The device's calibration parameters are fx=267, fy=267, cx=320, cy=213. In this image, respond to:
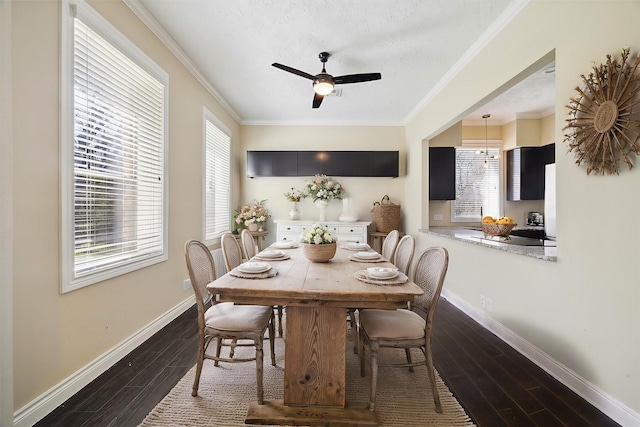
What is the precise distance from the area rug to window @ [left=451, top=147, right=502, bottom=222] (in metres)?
3.66

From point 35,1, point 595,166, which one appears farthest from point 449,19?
point 35,1

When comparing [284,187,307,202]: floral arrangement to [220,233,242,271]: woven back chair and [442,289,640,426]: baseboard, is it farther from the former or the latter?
[442,289,640,426]: baseboard

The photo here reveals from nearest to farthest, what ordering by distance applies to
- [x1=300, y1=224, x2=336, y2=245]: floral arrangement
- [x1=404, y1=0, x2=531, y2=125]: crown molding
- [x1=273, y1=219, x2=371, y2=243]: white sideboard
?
[x1=300, y1=224, x2=336, y2=245]: floral arrangement, [x1=404, y1=0, x2=531, y2=125]: crown molding, [x1=273, y1=219, x2=371, y2=243]: white sideboard

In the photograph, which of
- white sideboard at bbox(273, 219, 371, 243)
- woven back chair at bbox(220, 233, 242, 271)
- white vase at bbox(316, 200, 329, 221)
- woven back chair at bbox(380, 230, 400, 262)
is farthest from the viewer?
white vase at bbox(316, 200, 329, 221)

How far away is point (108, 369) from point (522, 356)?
316cm

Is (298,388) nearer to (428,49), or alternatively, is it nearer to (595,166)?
(595,166)

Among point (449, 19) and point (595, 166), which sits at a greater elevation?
point (449, 19)

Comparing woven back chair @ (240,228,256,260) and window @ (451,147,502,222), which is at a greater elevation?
window @ (451,147,502,222)

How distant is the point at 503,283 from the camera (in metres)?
2.45

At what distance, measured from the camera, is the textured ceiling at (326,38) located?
2.18 m

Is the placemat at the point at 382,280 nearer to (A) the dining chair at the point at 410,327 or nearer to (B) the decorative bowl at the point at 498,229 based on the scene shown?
(A) the dining chair at the point at 410,327

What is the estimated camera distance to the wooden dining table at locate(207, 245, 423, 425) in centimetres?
141

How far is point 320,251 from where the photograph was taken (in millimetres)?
2043

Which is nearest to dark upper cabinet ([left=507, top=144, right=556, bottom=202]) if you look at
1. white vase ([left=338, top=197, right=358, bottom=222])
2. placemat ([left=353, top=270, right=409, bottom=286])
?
white vase ([left=338, top=197, right=358, bottom=222])
